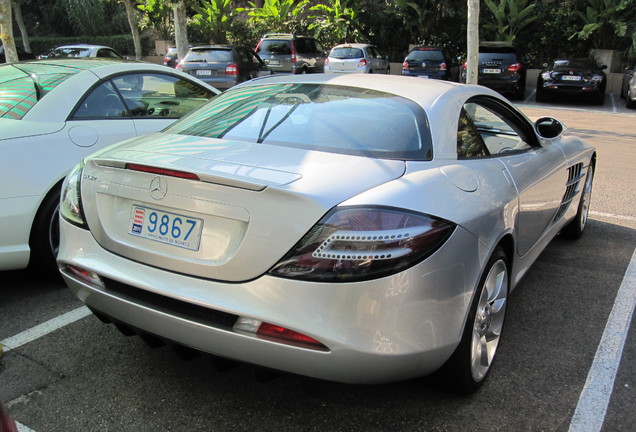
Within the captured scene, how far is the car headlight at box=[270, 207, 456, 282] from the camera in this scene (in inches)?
82.1

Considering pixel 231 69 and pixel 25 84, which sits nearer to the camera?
pixel 25 84

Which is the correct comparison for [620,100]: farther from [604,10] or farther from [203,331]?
[203,331]

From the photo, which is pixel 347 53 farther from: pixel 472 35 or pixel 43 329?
pixel 43 329

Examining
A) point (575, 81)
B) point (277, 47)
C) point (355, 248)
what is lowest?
point (575, 81)

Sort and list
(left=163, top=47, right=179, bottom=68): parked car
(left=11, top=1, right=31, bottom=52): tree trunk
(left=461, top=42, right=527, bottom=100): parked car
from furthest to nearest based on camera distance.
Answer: (left=11, top=1, right=31, bottom=52): tree trunk → (left=163, top=47, right=179, bottom=68): parked car → (left=461, top=42, right=527, bottom=100): parked car

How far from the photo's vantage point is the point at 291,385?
2.81 metres

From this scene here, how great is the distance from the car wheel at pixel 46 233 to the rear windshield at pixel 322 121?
1079 mm

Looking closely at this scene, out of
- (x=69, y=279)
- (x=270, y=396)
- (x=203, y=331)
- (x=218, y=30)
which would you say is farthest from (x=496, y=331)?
(x=218, y=30)

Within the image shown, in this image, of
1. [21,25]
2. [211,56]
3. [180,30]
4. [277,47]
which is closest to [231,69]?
[211,56]

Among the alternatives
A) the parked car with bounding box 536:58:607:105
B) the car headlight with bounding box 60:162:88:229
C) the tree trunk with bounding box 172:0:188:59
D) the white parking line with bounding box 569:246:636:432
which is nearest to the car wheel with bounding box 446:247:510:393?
the white parking line with bounding box 569:246:636:432

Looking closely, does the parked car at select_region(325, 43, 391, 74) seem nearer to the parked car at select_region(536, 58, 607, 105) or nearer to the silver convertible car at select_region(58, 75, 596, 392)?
the parked car at select_region(536, 58, 607, 105)

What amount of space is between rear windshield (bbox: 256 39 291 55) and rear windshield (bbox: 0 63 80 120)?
14750 millimetres

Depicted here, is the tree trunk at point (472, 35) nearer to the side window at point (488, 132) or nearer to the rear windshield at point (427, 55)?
the rear windshield at point (427, 55)

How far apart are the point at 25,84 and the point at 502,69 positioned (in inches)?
619
